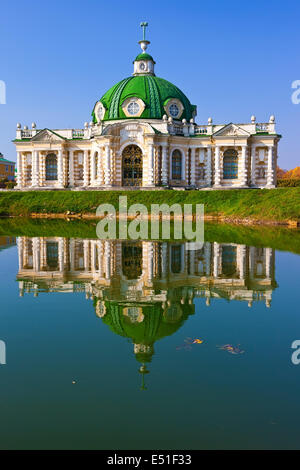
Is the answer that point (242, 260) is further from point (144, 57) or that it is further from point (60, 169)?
point (144, 57)

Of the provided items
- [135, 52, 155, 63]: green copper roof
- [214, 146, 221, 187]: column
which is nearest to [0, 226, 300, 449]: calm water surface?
[214, 146, 221, 187]: column

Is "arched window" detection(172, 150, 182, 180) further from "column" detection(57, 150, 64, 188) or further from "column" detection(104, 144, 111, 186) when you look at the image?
"column" detection(57, 150, 64, 188)

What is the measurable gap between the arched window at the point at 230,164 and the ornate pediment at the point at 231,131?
2.07 m

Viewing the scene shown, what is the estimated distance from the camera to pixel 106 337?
9.48 metres

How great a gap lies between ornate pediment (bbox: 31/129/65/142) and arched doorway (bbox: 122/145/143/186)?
368 inches

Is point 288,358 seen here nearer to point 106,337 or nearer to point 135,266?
point 106,337

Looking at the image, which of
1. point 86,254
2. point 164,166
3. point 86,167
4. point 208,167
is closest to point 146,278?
point 86,254

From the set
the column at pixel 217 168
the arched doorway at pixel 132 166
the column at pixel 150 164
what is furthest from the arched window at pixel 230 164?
the arched doorway at pixel 132 166

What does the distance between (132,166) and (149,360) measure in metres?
46.1

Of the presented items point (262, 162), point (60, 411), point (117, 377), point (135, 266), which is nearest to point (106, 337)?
point (117, 377)

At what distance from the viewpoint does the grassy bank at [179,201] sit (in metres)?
38.7

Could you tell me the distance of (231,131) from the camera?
5241cm

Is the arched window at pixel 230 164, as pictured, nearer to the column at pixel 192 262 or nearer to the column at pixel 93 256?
the column at pixel 93 256
